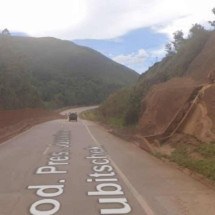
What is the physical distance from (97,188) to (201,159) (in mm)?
6007

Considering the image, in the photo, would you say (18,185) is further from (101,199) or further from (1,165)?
(1,165)

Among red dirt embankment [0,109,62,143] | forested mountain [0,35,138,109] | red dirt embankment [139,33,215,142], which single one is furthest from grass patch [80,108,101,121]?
red dirt embankment [139,33,215,142]

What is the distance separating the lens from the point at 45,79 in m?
148

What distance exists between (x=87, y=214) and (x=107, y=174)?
505 centimetres

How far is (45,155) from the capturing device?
61.7 ft

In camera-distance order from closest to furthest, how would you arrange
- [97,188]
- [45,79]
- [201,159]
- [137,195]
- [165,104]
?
1. [137,195]
2. [97,188]
3. [201,159]
4. [165,104]
5. [45,79]

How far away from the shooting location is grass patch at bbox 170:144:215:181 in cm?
1362

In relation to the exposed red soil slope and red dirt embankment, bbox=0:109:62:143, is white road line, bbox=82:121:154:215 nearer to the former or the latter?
the exposed red soil slope

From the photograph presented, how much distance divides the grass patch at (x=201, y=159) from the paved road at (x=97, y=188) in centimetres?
53

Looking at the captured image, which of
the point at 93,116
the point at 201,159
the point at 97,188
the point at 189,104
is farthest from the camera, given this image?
the point at 93,116

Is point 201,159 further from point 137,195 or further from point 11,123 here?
point 11,123

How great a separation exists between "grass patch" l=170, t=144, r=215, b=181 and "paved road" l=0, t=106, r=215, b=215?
53 centimetres

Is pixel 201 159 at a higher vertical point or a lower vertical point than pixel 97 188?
lower

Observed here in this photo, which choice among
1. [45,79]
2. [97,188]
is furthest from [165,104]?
[45,79]
